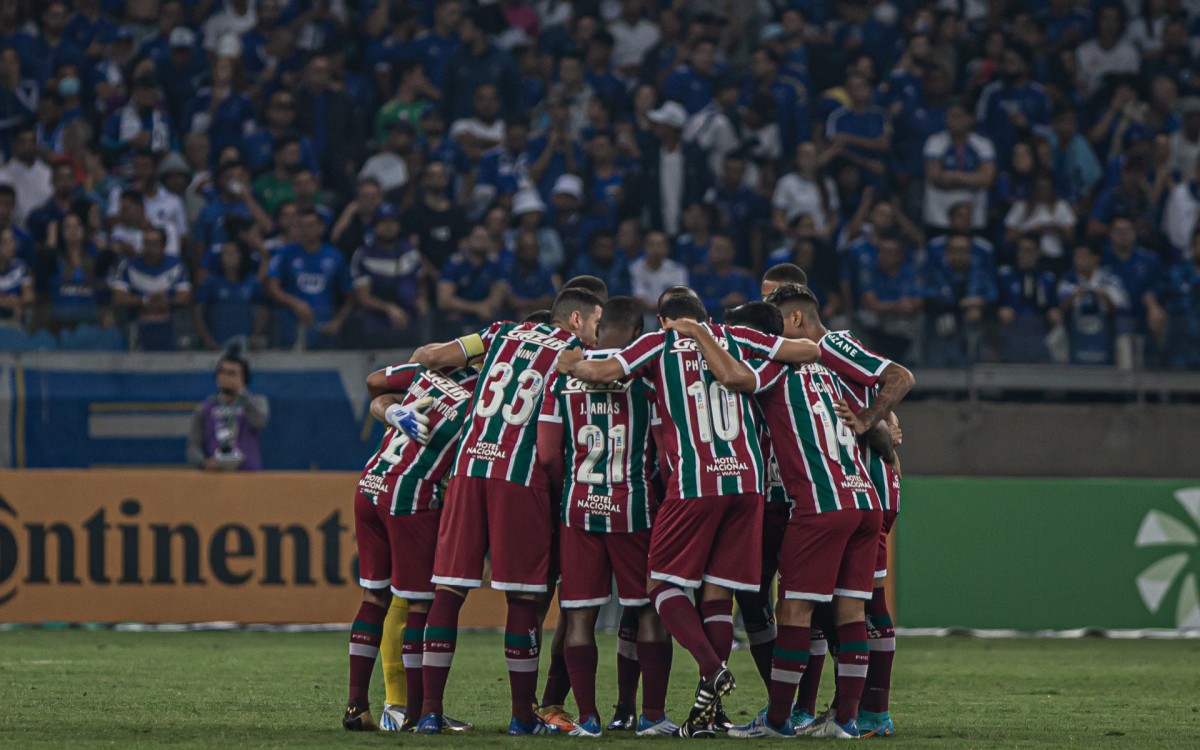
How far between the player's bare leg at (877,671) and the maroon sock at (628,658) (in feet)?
3.59

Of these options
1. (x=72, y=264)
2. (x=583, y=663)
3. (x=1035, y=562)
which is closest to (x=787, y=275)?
(x=583, y=663)

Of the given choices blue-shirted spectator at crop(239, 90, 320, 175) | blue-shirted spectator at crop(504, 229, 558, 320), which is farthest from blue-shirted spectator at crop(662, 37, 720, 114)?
blue-shirted spectator at crop(239, 90, 320, 175)

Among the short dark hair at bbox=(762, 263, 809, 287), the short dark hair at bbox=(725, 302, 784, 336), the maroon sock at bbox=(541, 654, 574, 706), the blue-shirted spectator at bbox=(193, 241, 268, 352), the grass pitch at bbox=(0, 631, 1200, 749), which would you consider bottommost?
the grass pitch at bbox=(0, 631, 1200, 749)

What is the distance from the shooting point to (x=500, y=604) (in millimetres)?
14000

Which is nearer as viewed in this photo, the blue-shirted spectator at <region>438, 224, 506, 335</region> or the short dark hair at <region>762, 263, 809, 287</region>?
the short dark hair at <region>762, 263, 809, 287</region>

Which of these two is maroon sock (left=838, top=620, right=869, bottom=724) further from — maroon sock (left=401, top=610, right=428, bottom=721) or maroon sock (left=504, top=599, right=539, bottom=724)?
maroon sock (left=401, top=610, right=428, bottom=721)

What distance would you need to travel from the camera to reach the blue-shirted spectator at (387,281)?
1471cm

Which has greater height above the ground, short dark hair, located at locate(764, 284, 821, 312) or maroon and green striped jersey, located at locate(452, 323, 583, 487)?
short dark hair, located at locate(764, 284, 821, 312)

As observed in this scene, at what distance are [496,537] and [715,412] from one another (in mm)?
1165

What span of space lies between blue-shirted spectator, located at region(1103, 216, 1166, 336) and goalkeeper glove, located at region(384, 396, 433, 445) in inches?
361

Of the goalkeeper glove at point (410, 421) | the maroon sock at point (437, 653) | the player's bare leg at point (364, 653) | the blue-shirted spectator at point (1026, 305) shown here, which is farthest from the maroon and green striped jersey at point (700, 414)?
the blue-shirted spectator at point (1026, 305)

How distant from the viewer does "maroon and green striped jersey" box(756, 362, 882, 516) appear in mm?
7848

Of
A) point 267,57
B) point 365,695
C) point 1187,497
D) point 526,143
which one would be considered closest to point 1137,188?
point 1187,497

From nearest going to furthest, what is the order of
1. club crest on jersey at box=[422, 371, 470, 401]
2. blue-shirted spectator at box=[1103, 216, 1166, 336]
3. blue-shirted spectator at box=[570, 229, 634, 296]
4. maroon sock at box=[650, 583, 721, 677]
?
maroon sock at box=[650, 583, 721, 677], club crest on jersey at box=[422, 371, 470, 401], blue-shirted spectator at box=[1103, 216, 1166, 336], blue-shirted spectator at box=[570, 229, 634, 296]
